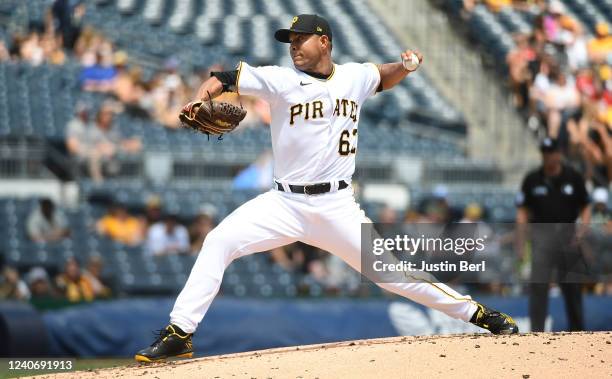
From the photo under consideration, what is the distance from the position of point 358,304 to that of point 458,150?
16.1ft

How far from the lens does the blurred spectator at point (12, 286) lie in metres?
9.90

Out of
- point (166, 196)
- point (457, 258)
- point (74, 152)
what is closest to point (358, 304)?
point (457, 258)

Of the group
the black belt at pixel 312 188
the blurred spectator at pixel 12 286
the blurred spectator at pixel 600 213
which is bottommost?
the blurred spectator at pixel 12 286

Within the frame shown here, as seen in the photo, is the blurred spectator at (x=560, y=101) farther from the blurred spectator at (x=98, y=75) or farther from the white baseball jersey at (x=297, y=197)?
the white baseball jersey at (x=297, y=197)

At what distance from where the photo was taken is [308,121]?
512cm

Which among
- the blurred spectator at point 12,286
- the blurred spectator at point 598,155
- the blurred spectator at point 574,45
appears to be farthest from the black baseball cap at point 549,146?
the blurred spectator at point 574,45

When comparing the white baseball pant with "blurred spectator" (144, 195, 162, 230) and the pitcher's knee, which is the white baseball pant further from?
"blurred spectator" (144, 195, 162, 230)

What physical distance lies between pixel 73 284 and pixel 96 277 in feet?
0.76

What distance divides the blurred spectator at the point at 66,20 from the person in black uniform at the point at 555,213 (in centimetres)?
715

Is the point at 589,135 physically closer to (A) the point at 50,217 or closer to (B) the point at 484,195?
(B) the point at 484,195

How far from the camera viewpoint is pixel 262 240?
511 cm

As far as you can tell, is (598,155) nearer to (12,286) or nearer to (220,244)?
(12,286)

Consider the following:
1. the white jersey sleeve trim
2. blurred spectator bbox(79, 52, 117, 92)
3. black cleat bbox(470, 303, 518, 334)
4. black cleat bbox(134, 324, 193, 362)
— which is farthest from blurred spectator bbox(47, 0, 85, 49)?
black cleat bbox(470, 303, 518, 334)

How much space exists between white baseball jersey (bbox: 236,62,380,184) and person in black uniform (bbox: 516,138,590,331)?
2.68 metres
